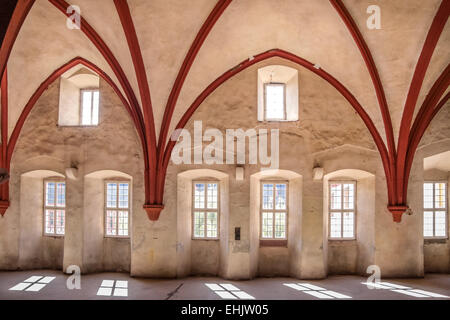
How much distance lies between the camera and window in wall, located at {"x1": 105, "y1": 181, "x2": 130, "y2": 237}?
9969 mm

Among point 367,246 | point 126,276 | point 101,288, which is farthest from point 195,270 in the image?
point 367,246

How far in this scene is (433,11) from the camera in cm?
643

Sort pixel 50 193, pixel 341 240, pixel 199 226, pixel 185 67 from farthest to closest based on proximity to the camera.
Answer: pixel 50 193 → pixel 199 226 → pixel 341 240 → pixel 185 67

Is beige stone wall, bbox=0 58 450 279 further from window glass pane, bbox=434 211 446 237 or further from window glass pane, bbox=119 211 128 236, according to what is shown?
window glass pane, bbox=434 211 446 237

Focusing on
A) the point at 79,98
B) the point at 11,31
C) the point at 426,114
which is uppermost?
the point at 79,98

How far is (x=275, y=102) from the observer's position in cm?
981

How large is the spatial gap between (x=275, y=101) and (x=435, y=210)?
639cm

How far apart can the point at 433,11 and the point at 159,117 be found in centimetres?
686

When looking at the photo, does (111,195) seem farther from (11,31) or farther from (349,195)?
(349,195)

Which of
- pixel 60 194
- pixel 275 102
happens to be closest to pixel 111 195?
pixel 60 194

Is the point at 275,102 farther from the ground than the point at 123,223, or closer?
farther from the ground

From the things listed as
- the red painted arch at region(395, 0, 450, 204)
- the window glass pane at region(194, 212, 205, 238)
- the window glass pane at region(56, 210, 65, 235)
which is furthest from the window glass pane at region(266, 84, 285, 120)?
the window glass pane at region(56, 210, 65, 235)

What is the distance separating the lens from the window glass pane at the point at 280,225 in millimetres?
9680
